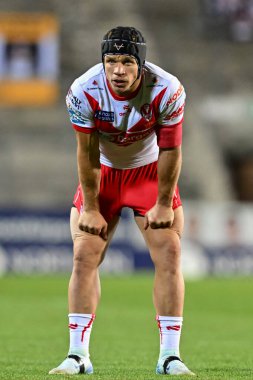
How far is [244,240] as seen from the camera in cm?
2244

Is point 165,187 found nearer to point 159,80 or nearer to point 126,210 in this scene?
point 159,80

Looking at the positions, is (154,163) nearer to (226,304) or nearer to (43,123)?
(226,304)

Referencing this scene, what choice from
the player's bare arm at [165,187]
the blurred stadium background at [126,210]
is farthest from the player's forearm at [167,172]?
the blurred stadium background at [126,210]

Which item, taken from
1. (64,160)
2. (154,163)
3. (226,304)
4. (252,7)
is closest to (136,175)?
(154,163)

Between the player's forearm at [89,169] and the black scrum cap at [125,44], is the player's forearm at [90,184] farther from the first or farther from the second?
the black scrum cap at [125,44]

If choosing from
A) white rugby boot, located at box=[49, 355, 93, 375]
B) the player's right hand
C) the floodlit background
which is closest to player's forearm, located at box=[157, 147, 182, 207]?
the player's right hand

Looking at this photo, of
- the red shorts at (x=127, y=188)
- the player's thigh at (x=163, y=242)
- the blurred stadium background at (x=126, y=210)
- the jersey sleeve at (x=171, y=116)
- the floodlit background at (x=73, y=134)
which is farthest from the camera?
the floodlit background at (x=73, y=134)

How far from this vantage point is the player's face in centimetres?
614

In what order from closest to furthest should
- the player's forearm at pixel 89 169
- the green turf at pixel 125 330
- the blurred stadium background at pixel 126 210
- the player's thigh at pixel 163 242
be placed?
the player's forearm at pixel 89 169, the player's thigh at pixel 163 242, the green turf at pixel 125 330, the blurred stadium background at pixel 126 210

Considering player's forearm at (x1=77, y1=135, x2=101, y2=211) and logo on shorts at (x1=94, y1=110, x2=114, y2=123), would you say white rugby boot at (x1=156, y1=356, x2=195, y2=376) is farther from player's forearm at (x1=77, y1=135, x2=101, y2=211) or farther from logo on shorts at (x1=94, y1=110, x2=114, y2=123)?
logo on shorts at (x1=94, y1=110, x2=114, y2=123)

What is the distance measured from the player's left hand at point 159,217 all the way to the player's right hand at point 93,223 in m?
0.27

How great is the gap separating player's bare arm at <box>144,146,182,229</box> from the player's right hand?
25cm

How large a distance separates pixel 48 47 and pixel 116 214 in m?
22.1

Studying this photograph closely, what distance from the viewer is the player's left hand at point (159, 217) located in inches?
255
